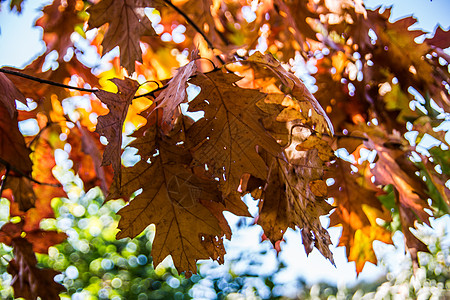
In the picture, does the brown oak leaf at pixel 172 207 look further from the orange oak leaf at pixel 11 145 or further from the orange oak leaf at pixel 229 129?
the orange oak leaf at pixel 11 145

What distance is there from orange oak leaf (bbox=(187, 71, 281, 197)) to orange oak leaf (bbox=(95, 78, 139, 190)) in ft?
0.44

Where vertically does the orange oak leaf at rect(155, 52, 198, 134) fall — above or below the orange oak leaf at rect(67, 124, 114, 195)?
below

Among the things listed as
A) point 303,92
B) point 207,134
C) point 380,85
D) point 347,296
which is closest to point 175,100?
point 207,134

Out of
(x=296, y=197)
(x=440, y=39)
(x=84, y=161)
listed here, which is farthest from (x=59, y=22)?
(x=440, y=39)

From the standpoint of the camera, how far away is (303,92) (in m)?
0.69

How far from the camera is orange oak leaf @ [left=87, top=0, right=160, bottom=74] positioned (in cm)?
90

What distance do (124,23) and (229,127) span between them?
43 cm

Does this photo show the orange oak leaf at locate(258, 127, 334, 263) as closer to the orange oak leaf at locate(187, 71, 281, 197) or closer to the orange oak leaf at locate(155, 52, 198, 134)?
the orange oak leaf at locate(187, 71, 281, 197)

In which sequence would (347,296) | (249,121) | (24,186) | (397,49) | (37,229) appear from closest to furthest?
1. (249,121)
2. (24,186)
3. (37,229)
4. (397,49)
5. (347,296)

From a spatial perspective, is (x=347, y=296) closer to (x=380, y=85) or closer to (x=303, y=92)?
(x=380, y=85)

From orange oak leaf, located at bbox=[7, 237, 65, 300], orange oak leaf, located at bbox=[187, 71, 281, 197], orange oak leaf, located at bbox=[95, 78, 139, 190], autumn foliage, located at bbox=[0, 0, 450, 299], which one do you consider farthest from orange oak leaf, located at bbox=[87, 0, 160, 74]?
orange oak leaf, located at bbox=[7, 237, 65, 300]

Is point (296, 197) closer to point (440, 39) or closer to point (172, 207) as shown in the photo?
point (172, 207)

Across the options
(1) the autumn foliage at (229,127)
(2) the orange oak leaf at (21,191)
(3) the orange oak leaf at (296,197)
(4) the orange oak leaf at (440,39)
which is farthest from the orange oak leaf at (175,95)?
(4) the orange oak leaf at (440,39)

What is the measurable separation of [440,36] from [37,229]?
166 cm
